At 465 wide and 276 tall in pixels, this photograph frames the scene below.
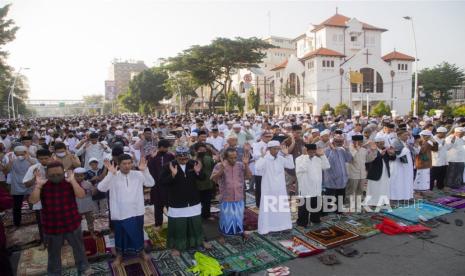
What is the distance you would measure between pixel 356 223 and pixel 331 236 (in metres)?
0.91

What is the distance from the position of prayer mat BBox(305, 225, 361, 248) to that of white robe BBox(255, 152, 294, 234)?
0.59 metres

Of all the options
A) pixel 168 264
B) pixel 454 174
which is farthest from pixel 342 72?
pixel 168 264

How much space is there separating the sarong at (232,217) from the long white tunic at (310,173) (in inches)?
49.2

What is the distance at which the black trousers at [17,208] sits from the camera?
20.0 ft

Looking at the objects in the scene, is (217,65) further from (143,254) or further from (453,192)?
(143,254)

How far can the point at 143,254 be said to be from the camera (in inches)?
182

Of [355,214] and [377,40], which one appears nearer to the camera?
[355,214]

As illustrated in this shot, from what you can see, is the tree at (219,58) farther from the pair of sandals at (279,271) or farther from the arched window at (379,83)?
the pair of sandals at (279,271)

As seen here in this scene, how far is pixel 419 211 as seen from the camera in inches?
260

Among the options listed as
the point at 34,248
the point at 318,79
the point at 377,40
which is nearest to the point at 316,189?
the point at 34,248

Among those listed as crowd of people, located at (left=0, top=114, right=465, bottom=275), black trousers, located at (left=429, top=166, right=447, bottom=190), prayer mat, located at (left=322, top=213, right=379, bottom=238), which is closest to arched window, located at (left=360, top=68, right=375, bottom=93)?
black trousers, located at (left=429, top=166, right=447, bottom=190)

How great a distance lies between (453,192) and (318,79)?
1257 inches

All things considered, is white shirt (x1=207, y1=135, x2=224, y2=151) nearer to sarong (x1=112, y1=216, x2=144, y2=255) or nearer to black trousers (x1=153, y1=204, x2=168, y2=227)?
black trousers (x1=153, y1=204, x2=168, y2=227)

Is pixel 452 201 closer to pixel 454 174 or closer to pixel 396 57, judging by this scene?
pixel 454 174
